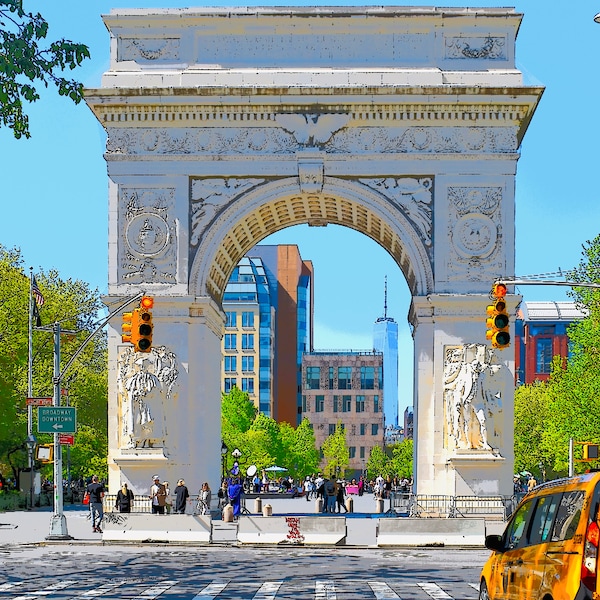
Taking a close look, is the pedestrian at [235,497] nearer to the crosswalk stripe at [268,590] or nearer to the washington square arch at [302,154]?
the washington square arch at [302,154]

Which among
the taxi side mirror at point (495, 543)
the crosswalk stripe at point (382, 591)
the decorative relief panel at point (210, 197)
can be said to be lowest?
the crosswalk stripe at point (382, 591)

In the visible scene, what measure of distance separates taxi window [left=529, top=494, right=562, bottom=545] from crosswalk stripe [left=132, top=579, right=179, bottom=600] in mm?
8524

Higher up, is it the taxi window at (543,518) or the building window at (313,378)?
the building window at (313,378)

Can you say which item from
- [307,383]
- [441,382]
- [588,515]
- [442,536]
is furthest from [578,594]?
[307,383]

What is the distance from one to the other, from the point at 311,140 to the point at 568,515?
30588 mm

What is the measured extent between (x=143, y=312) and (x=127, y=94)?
13.0 meters

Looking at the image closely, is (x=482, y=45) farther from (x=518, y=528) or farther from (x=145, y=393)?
(x=518, y=528)

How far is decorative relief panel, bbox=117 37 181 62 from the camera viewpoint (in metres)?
43.4

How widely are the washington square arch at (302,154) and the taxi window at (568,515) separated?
2836 centimetres

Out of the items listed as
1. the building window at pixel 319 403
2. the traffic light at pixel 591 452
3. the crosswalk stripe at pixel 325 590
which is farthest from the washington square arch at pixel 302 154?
the building window at pixel 319 403

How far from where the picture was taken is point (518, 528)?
1577cm

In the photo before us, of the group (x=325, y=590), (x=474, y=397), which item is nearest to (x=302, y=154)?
(x=474, y=397)

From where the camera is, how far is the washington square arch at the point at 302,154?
42375mm

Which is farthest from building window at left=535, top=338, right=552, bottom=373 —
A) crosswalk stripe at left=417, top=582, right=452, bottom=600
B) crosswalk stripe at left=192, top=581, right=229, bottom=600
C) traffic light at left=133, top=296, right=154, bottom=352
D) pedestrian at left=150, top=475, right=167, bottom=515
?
crosswalk stripe at left=192, top=581, right=229, bottom=600
